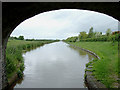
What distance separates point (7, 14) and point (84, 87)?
359 cm

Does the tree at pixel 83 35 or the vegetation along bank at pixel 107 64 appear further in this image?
the tree at pixel 83 35

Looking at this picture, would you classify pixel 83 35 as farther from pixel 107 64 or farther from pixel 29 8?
pixel 29 8

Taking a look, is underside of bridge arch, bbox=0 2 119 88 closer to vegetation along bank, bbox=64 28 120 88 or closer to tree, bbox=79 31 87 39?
vegetation along bank, bbox=64 28 120 88

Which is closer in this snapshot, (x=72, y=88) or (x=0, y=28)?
(x=0, y=28)

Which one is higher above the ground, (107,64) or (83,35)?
(83,35)

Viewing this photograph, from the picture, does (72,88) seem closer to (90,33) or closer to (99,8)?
(99,8)

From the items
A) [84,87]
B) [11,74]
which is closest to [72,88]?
[84,87]

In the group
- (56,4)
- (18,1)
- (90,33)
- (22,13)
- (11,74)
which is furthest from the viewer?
(90,33)

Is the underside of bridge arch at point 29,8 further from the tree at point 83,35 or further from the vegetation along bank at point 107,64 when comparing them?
the tree at point 83,35

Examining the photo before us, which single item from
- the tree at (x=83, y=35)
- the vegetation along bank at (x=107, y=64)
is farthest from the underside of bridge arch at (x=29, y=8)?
the tree at (x=83, y=35)

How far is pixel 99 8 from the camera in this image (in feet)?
10.8

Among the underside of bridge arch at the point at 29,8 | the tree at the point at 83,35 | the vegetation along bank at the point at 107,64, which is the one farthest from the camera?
the tree at the point at 83,35

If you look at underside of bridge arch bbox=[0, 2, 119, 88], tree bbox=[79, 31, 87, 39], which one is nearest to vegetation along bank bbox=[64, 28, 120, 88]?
underside of bridge arch bbox=[0, 2, 119, 88]

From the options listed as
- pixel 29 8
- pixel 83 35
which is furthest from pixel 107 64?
pixel 83 35
